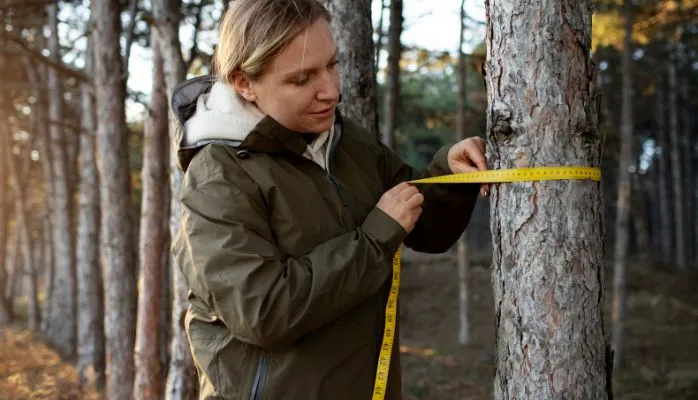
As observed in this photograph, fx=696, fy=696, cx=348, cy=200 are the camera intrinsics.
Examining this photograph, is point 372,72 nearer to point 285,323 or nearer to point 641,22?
point 285,323

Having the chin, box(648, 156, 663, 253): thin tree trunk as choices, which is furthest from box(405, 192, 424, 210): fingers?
box(648, 156, 663, 253): thin tree trunk

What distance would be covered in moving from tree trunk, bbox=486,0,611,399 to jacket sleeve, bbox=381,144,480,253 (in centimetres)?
44

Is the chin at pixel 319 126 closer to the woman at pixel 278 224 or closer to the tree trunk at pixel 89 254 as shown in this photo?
the woman at pixel 278 224

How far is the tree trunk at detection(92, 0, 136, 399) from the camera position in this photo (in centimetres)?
795

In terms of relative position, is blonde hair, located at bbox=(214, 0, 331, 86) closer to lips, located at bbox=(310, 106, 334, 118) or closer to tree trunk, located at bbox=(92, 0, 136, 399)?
lips, located at bbox=(310, 106, 334, 118)

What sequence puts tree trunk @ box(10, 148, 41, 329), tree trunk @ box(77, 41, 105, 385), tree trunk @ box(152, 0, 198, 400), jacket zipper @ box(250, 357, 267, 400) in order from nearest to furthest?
jacket zipper @ box(250, 357, 267, 400)
tree trunk @ box(152, 0, 198, 400)
tree trunk @ box(77, 41, 105, 385)
tree trunk @ box(10, 148, 41, 329)

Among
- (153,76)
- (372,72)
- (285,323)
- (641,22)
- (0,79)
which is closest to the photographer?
(285,323)

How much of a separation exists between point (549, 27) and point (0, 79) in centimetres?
1263

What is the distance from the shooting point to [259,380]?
2.20m

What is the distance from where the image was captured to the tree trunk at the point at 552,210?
2207mm

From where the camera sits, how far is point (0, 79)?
12617mm

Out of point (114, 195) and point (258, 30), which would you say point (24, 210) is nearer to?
point (114, 195)

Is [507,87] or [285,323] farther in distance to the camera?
[507,87]

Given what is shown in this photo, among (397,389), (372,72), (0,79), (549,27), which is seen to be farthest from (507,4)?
(0,79)
